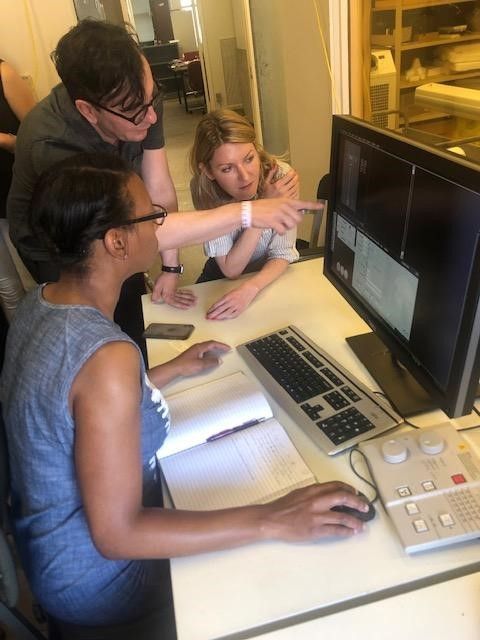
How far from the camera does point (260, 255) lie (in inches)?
68.9

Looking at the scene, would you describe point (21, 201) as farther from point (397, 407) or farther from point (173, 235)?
point (397, 407)

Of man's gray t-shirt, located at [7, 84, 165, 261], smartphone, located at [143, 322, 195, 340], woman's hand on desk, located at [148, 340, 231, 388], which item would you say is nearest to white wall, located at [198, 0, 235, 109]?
man's gray t-shirt, located at [7, 84, 165, 261]

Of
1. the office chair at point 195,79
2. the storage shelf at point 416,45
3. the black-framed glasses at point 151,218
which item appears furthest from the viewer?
the office chair at point 195,79

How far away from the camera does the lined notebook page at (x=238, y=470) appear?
2.77ft

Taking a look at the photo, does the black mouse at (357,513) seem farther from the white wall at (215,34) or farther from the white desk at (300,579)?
the white wall at (215,34)

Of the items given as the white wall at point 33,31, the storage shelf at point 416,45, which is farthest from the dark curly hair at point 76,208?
the white wall at point 33,31

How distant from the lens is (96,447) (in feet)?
2.41

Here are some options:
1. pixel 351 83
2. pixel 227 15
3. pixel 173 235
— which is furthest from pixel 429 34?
pixel 227 15

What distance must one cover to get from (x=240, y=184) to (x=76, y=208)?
35.3 inches

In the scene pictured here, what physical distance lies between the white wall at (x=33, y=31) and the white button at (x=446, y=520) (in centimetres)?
303

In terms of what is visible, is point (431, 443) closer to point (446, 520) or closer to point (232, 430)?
point (446, 520)

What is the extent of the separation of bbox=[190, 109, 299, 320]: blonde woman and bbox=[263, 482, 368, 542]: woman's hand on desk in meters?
0.85

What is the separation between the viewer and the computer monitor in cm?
75

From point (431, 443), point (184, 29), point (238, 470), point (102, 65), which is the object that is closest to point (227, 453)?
point (238, 470)
